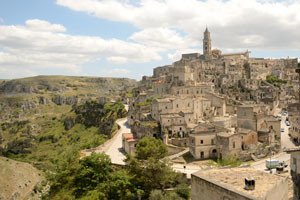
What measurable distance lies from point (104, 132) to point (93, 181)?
4197 centimetres

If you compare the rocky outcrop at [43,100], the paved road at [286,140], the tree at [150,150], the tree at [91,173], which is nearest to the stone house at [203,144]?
the tree at [150,150]

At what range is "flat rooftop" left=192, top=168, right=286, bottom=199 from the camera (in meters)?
17.4

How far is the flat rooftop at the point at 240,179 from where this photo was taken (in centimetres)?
1736

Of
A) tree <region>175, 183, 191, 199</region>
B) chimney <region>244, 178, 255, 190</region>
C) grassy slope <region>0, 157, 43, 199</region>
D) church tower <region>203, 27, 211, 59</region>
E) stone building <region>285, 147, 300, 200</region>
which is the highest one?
church tower <region>203, 27, 211, 59</region>

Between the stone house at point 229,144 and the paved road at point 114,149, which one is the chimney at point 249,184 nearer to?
the stone house at point 229,144

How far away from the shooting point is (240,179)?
19.5 m

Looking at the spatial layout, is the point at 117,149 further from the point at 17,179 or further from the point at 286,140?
the point at 17,179

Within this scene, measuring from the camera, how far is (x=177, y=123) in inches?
2148

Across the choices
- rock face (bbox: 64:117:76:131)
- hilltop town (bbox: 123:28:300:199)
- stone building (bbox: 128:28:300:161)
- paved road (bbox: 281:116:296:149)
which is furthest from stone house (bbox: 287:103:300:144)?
rock face (bbox: 64:117:76:131)

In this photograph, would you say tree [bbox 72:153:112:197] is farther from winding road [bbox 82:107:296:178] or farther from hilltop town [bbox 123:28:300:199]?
hilltop town [bbox 123:28:300:199]

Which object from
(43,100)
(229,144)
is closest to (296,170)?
(229,144)

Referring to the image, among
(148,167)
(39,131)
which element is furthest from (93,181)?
(39,131)

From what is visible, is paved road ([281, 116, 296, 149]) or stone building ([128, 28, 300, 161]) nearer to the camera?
stone building ([128, 28, 300, 161])

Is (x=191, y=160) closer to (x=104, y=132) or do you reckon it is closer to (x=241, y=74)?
(x=104, y=132)
